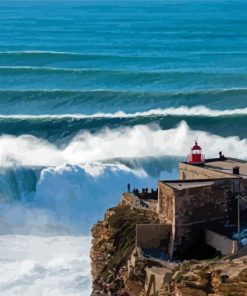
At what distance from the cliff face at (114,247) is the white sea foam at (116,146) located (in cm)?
1798

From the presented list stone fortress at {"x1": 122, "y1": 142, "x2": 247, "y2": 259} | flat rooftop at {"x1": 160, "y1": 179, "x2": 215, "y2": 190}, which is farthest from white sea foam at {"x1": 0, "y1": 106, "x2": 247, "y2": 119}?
flat rooftop at {"x1": 160, "y1": 179, "x2": 215, "y2": 190}

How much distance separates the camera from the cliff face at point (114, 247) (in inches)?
756

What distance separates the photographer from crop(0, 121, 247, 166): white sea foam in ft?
134

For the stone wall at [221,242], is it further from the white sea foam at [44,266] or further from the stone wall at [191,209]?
the white sea foam at [44,266]

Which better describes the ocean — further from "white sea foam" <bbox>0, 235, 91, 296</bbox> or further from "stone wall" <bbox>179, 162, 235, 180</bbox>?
"stone wall" <bbox>179, 162, 235, 180</bbox>

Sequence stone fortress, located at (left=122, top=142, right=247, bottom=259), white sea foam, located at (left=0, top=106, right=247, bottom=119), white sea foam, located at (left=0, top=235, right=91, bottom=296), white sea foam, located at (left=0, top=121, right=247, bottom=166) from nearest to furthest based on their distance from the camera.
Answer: stone fortress, located at (left=122, top=142, right=247, bottom=259) → white sea foam, located at (left=0, top=235, right=91, bottom=296) → white sea foam, located at (left=0, top=121, right=247, bottom=166) → white sea foam, located at (left=0, top=106, right=247, bottom=119)

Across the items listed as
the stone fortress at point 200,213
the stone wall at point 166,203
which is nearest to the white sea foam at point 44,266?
the stone wall at point 166,203

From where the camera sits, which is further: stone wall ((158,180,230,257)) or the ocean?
the ocean

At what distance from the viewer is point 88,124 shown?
48.2 metres

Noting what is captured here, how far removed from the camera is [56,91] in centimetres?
5597

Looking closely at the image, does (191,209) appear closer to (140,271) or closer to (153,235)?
(153,235)

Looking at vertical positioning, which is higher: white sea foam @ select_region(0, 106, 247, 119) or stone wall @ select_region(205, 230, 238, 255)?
white sea foam @ select_region(0, 106, 247, 119)

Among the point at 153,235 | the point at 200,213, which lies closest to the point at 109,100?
the point at 200,213

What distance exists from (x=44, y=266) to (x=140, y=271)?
32.7 feet
